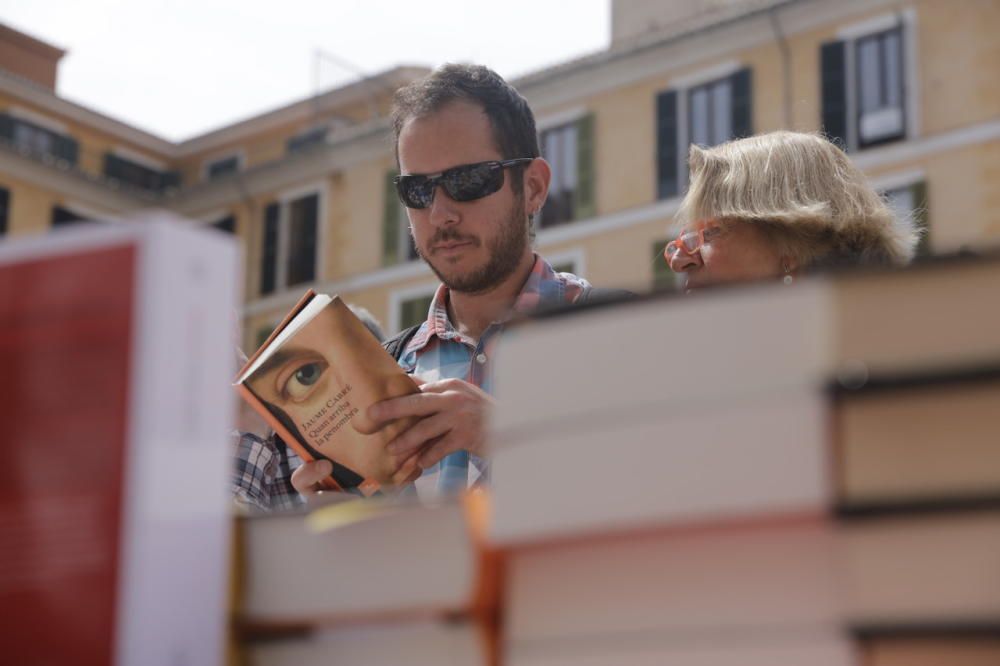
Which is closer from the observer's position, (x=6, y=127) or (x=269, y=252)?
(x=269, y=252)

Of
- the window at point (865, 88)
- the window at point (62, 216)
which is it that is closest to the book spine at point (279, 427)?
the window at point (865, 88)

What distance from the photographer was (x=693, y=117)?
13.0 m

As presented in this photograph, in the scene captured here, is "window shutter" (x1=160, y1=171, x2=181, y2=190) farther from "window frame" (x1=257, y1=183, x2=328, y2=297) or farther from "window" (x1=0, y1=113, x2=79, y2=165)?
"window frame" (x1=257, y1=183, x2=328, y2=297)

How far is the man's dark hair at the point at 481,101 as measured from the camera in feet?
6.73

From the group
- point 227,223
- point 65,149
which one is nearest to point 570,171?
point 227,223

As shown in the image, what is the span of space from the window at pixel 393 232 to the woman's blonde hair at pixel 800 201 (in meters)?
13.3

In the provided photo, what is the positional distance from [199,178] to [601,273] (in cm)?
940

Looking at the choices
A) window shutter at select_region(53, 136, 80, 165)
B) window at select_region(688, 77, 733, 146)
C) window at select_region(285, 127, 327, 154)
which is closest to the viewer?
window at select_region(688, 77, 733, 146)

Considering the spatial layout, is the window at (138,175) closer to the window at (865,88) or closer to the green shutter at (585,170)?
the green shutter at (585,170)

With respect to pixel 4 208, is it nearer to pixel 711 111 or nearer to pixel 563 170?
pixel 563 170

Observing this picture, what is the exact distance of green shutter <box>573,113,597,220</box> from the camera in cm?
1359

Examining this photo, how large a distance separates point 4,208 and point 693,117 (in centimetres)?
887

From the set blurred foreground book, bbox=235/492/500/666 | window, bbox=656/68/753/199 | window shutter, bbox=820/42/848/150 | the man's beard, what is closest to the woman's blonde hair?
the man's beard

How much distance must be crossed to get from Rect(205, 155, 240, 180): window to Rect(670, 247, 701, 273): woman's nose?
61.4 feet
